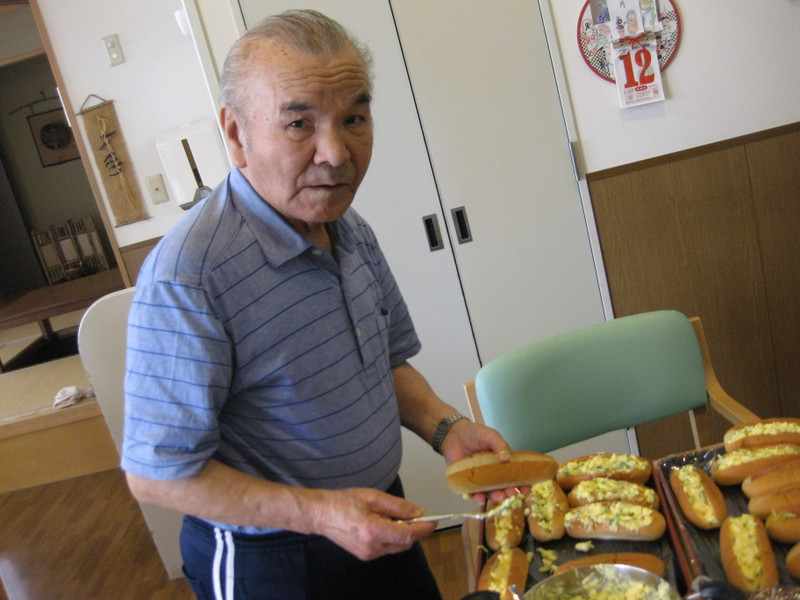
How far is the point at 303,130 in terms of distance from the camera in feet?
3.26

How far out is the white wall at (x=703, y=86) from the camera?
2.28m

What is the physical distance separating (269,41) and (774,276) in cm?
210

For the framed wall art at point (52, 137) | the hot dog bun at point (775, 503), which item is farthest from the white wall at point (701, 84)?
the framed wall art at point (52, 137)

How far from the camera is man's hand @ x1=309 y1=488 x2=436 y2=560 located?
0.92 m

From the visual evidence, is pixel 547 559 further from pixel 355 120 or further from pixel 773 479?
pixel 355 120

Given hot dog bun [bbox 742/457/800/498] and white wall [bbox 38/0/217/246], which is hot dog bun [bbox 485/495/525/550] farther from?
white wall [bbox 38/0/217/246]

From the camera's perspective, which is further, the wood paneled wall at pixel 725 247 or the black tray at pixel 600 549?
the wood paneled wall at pixel 725 247

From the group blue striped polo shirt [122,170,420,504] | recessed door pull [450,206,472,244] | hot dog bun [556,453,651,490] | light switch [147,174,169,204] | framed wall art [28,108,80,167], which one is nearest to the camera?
blue striped polo shirt [122,170,420,504]

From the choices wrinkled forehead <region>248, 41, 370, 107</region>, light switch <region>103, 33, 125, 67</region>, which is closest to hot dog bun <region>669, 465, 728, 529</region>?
wrinkled forehead <region>248, 41, 370, 107</region>

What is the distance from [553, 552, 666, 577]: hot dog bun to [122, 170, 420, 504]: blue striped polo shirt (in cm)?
37

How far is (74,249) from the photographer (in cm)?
689

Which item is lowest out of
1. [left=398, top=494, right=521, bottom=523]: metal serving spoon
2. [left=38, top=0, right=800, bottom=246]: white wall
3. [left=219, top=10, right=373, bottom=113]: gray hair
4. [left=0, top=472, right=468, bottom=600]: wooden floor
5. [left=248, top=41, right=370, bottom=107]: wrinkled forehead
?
[left=0, top=472, right=468, bottom=600]: wooden floor

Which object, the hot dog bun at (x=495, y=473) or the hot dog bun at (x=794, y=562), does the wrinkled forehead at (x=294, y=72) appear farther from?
the hot dog bun at (x=794, y=562)

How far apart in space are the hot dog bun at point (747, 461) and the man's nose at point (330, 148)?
736mm
